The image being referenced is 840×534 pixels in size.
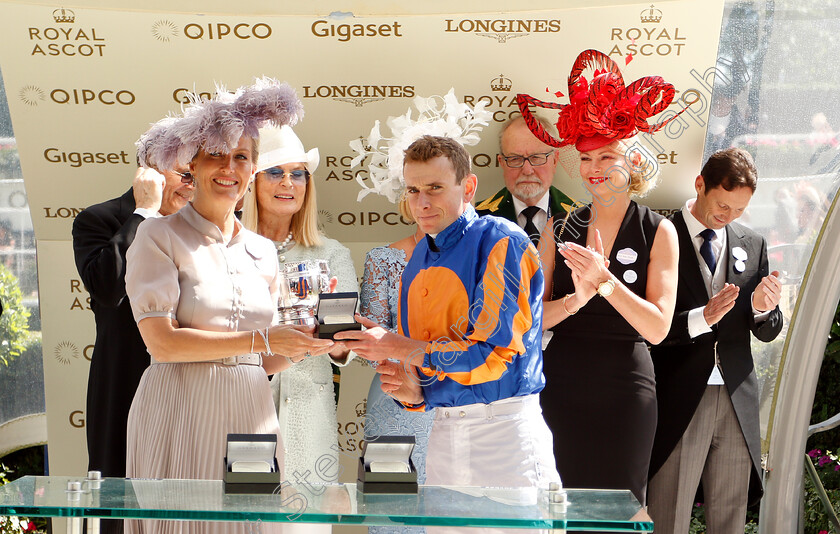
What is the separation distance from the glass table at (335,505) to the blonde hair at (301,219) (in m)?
1.89

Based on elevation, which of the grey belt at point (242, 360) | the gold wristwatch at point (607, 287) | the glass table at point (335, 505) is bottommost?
the glass table at point (335, 505)

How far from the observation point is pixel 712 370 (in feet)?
13.5

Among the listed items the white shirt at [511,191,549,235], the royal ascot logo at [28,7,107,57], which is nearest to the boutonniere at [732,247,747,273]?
the white shirt at [511,191,549,235]

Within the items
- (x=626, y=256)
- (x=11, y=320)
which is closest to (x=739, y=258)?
(x=626, y=256)

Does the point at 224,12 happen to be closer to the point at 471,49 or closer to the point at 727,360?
the point at 471,49

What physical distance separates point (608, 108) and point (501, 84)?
920 millimetres

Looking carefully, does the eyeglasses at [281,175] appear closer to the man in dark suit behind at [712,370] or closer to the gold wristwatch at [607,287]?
the gold wristwatch at [607,287]

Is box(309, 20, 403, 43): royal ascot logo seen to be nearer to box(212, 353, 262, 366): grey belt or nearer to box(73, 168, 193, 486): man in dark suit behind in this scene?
box(73, 168, 193, 486): man in dark suit behind

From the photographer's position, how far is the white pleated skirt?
294 centimetres

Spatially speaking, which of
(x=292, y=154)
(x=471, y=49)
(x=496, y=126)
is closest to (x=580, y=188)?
(x=496, y=126)

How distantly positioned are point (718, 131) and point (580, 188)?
70 cm

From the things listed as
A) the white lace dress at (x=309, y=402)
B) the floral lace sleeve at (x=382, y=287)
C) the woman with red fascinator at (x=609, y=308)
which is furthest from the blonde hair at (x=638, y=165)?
the white lace dress at (x=309, y=402)

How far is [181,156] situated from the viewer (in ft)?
10.3

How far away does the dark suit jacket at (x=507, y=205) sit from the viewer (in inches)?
168
